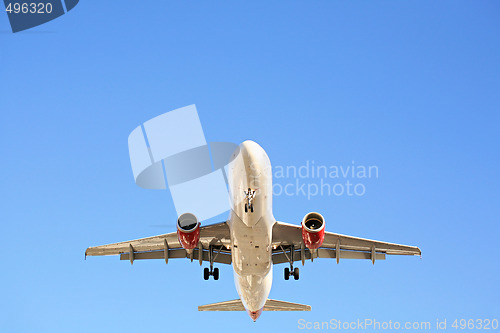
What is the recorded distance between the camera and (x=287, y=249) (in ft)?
111

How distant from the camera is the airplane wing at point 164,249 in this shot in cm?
3328

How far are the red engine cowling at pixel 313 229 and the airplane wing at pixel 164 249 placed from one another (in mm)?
5481

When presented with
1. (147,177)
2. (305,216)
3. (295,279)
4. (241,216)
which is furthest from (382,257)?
(147,177)

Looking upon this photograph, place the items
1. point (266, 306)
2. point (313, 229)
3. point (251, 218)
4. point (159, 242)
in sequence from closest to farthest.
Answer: point (251, 218), point (313, 229), point (159, 242), point (266, 306)

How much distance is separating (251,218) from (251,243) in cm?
216

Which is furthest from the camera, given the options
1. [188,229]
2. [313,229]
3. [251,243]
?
[188,229]

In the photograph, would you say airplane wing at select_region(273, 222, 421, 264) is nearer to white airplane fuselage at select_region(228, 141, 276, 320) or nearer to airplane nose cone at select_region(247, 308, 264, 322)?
white airplane fuselage at select_region(228, 141, 276, 320)

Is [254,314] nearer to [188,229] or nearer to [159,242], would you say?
[159,242]

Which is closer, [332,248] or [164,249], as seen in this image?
[164,249]

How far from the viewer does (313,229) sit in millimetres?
28797

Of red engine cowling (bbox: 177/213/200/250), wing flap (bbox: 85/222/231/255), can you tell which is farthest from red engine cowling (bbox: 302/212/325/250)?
red engine cowling (bbox: 177/213/200/250)

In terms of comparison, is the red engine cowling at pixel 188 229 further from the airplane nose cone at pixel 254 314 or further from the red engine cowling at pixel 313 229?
the airplane nose cone at pixel 254 314

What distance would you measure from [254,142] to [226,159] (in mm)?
2168

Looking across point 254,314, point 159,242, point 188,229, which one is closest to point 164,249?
point 159,242
